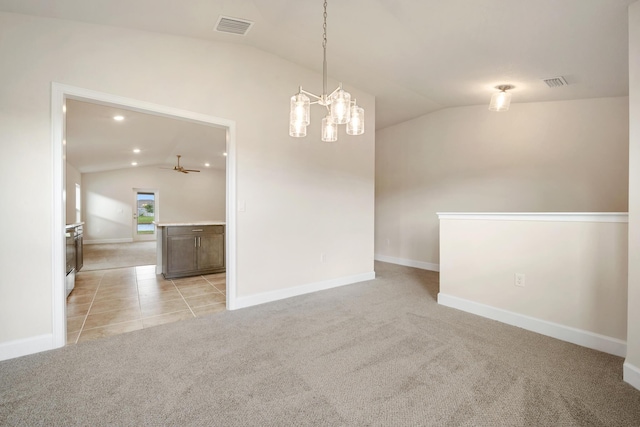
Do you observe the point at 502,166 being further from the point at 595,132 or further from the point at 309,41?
the point at 309,41

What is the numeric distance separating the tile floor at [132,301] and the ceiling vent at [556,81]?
4558mm

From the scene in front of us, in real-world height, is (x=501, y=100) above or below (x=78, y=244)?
above

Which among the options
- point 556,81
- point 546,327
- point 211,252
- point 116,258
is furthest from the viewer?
point 116,258

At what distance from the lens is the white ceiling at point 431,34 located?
219 cm

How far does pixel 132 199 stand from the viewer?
10.2m

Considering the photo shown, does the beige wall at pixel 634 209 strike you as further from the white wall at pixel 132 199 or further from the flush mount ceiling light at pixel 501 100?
the white wall at pixel 132 199

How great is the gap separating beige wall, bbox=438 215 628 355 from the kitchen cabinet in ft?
12.1

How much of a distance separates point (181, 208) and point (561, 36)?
441 inches

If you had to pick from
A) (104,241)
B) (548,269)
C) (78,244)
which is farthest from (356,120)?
(104,241)

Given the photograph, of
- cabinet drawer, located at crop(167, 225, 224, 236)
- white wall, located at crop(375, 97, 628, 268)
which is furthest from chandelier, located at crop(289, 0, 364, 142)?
white wall, located at crop(375, 97, 628, 268)

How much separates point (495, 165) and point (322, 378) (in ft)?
14.2

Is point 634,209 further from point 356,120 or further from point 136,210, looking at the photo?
point 136,210

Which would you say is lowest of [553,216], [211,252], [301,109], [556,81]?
[211,252]

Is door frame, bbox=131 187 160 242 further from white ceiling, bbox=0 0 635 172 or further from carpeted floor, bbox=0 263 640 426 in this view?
carpeted floor, bbox=0 263 640 426
